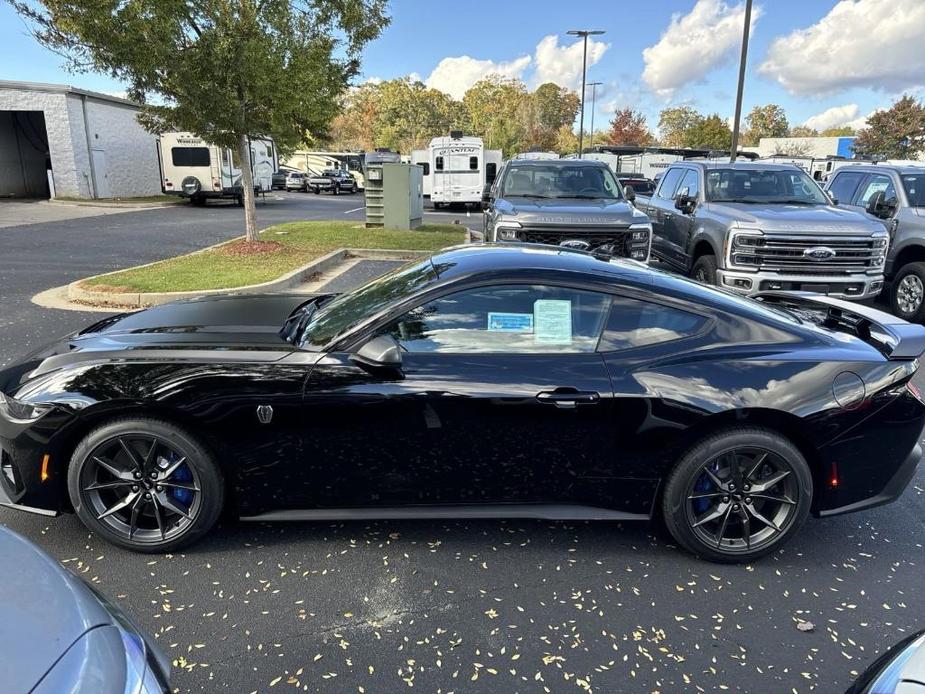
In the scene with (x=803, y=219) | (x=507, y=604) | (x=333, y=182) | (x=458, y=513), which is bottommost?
(x=507, y=604)

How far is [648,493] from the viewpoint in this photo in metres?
3.14

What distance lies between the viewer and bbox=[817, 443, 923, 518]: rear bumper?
3.18 metres

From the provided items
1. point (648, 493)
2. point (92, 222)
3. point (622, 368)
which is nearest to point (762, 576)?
point (648, 493)

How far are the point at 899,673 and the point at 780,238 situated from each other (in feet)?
22.1

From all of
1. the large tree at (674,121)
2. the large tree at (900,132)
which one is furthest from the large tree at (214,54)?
the large tree at (674,121)

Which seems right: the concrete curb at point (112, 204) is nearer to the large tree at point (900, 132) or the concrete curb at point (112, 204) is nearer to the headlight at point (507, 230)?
the headlight at point (507, 230)

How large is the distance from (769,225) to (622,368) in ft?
17.9

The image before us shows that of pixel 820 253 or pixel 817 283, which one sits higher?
pixel 820 253

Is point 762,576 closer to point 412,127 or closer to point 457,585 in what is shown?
point 457,585

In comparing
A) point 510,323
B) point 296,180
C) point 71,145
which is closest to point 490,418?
point 510,323

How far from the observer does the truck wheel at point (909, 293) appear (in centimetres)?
820

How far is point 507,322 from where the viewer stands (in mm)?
3178

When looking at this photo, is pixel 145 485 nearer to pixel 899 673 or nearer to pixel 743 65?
pixel 899 673

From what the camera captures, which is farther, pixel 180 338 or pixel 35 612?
pixel 180 338
